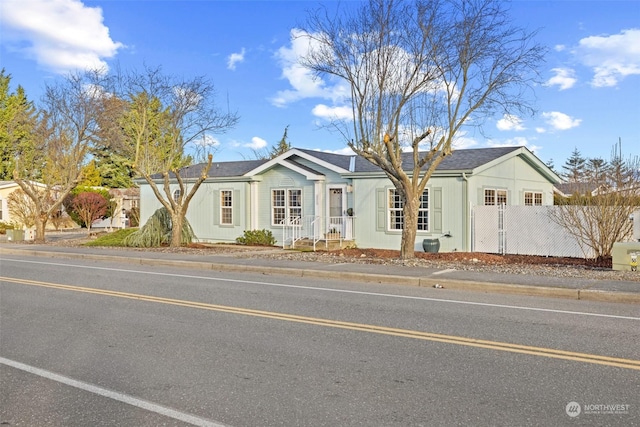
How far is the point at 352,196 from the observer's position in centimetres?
2308

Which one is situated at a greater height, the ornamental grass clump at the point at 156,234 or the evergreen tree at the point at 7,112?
the evergreen tree at the point at 7,112

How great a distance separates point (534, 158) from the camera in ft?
78.3

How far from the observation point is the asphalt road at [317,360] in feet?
14.7

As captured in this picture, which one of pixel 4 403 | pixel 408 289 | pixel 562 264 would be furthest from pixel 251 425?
pixel 562 264

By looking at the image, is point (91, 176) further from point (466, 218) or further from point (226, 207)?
point (466, 218)

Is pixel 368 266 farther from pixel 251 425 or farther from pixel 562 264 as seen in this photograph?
pixel 251 425

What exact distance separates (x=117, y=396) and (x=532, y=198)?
23.1 meters

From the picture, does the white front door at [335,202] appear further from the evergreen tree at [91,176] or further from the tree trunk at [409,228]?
the evergreen tree at [91,176]

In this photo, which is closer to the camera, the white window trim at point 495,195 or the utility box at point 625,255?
the utility box at point 625,255

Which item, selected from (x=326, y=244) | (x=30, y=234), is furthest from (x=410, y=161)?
(x=30, y=234)

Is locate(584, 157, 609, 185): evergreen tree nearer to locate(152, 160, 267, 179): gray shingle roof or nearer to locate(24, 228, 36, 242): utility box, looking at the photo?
locate(152, 160, 267, 179): gray shingle roof

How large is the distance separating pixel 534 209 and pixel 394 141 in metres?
5.59

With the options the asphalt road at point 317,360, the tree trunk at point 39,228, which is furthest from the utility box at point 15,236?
the asphalt road at point 317,360

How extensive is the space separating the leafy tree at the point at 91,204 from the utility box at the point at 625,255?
3206 centimetres
